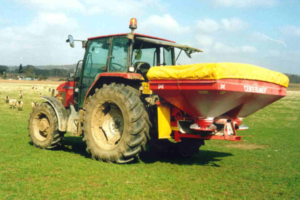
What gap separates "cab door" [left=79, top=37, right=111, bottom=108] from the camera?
7660 millimetres

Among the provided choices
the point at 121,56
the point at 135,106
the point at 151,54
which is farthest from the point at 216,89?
the point at 151,54

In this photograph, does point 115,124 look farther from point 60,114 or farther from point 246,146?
point 246,146

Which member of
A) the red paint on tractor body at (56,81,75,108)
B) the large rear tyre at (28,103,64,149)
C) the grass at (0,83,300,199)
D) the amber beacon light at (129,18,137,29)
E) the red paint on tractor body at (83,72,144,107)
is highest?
the amber beacon light at (129,18,137,29)

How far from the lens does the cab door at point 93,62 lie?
7.66m

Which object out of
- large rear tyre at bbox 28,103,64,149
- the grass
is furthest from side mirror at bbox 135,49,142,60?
large rear tyre at bbox 28,103,64,149

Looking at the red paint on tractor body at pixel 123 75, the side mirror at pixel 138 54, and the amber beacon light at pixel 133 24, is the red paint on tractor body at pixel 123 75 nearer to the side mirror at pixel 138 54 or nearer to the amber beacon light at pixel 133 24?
the side mirror at pixel 138 54

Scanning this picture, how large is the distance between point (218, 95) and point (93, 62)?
11.9ft

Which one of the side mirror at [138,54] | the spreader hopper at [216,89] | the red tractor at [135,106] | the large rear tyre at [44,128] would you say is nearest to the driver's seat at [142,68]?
the red tractor at [135,106]

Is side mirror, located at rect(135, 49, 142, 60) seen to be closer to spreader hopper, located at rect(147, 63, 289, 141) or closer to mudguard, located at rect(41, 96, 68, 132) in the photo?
spreader hopper, located at rect(147, 63, 289, 141)

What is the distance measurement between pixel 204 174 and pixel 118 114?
2227 mm

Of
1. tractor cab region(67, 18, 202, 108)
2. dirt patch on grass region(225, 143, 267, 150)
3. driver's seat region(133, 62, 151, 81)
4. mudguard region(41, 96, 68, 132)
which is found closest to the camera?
tractor cab region(67, 18, 202, 108)

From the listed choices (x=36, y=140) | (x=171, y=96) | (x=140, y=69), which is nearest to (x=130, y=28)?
(x=140, y=69)

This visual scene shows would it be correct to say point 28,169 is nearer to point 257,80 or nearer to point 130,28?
point 130,28

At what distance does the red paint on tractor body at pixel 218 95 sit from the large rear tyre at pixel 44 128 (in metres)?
3.06
